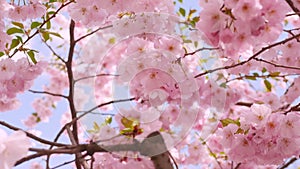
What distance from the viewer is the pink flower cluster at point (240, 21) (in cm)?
160

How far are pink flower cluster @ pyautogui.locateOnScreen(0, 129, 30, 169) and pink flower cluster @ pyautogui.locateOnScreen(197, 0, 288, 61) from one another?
0.80 m

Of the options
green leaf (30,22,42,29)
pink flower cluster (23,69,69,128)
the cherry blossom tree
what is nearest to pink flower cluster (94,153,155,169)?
the cherry blossom tree

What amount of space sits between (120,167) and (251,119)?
0.72 metres

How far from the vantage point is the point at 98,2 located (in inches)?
105

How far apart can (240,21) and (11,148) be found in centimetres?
89

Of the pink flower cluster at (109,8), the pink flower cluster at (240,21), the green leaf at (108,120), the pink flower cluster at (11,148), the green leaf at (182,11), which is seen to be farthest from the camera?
the green leaf at (182,11)

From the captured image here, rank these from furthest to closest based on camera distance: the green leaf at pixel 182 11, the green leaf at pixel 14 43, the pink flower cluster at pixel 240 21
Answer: the green leaf at pixel 182 11
the green leaf at pixel 14 43
the pink flower cluster at pixel 240 21

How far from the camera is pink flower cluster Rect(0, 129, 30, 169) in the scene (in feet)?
4.31

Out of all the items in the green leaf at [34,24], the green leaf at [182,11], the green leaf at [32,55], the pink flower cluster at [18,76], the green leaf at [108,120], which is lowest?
the green leaf at [108,120]

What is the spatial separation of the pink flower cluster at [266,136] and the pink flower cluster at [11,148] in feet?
4.08

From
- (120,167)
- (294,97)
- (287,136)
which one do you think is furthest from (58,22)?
(287,136)

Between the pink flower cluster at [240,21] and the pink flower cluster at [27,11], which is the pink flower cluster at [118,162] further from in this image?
the pink flower cluster at [27,11]

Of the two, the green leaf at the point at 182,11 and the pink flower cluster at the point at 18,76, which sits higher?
the green leaf at the point at 182,11

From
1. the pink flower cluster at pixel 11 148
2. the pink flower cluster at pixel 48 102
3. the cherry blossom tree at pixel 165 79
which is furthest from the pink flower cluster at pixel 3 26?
the pink flower cluster at pixel 48 102
